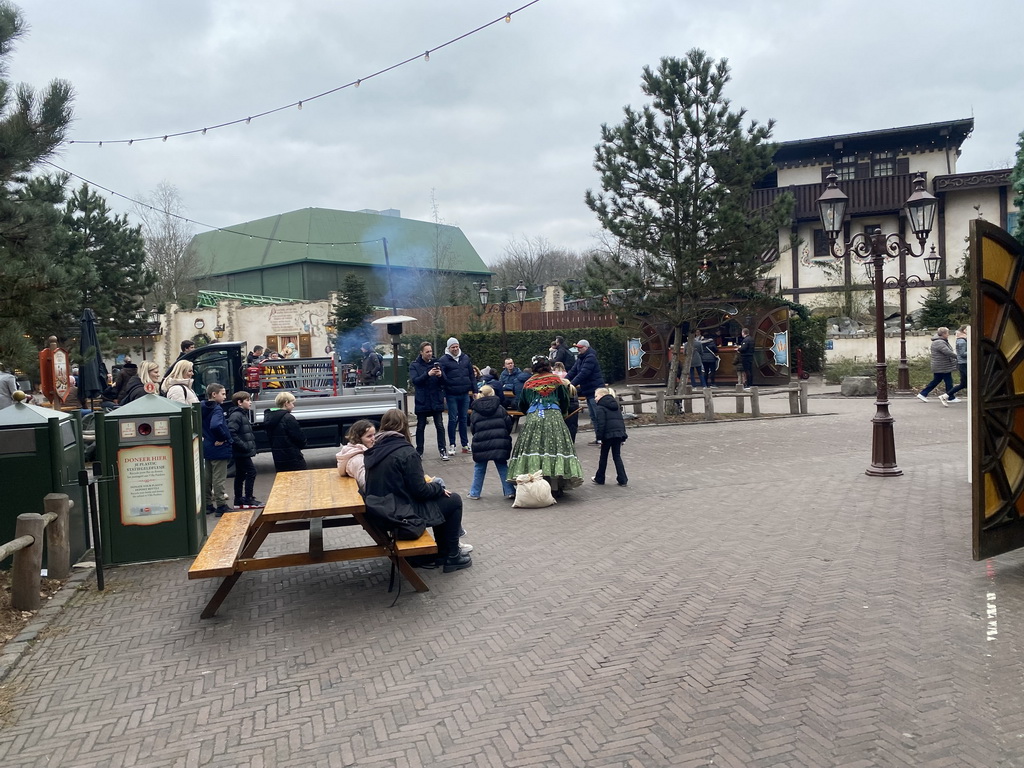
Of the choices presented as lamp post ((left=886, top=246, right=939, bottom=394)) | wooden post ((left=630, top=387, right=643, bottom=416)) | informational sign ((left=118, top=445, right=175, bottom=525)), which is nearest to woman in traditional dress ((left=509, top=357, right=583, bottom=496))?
informational sign ((left=118, top=445, right=175, bottom=525))

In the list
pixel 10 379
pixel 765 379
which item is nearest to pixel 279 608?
pixel 10 379

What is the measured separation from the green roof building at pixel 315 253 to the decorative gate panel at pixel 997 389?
44.4 m

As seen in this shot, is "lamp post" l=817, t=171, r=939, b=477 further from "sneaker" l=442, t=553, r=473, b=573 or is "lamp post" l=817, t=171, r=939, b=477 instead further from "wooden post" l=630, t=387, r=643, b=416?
"wooden post" l=630, t=387, r=643, b=416

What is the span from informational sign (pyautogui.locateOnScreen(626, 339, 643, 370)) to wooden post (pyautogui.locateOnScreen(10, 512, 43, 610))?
23588mm

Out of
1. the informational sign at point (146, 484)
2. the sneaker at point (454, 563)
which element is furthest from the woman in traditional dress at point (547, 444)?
the informational sign at point (146, 484)

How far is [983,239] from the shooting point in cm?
572

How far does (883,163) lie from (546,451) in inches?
1260

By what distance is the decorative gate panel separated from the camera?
18.8 ft

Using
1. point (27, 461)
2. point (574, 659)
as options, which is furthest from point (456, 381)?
point (574, 659)

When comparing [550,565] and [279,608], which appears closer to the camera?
[279,608]

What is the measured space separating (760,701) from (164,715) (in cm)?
294

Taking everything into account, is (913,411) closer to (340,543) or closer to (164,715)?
(340,543)

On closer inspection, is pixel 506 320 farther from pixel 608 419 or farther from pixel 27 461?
pixel 27 461

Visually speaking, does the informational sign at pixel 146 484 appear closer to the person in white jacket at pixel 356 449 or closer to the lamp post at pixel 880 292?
the person in white jacket at pixel 356 449
